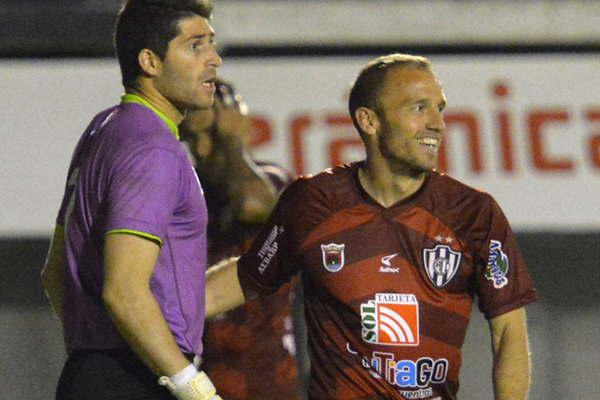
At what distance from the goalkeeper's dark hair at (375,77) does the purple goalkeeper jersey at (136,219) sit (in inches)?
36.6

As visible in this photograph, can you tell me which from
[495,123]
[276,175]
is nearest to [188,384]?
[276,175]

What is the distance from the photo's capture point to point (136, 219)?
11.8ft

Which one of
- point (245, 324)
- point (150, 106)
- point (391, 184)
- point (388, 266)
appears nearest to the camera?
point (150, 106)

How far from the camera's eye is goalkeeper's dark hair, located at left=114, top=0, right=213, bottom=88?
3.88 metres

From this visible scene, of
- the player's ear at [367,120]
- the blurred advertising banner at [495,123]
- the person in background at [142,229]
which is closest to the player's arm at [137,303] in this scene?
the person in background at [142,229]

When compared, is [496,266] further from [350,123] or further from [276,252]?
[350,123]

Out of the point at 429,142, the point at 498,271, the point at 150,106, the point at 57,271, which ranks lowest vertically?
the point at 498,271

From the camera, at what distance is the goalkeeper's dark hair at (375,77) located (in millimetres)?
4551

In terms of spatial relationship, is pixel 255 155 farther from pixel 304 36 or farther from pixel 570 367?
pixel 570 367

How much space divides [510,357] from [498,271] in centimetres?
25

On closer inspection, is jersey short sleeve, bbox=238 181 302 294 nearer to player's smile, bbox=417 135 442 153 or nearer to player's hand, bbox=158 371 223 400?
player's smile, bbox=417 135 442 153

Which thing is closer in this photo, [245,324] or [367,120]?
[367,120]

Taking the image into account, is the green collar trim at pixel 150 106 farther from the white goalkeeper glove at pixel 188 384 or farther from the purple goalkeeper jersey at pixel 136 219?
the white goalkeeper glove at pixel 188 384

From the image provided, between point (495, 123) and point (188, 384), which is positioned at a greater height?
point (188, 384)
